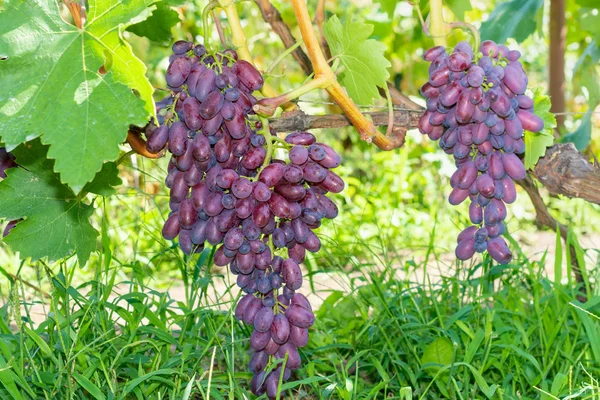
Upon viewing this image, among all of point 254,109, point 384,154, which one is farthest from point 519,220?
point 254,109

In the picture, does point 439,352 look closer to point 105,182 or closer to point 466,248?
point 466,248

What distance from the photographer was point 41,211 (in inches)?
64.6

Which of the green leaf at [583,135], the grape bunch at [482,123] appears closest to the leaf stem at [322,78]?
the grape bunch at [482,123]

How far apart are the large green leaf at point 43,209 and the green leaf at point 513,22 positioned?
1563 millimetres

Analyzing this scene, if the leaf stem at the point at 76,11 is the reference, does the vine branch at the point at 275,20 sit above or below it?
above

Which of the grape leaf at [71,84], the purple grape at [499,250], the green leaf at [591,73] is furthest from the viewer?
the green leaf at [591,73]

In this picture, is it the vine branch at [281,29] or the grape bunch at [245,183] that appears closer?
the grape bunch at [245,183]

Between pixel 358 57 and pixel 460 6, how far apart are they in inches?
23.9

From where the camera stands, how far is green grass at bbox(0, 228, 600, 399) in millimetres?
1724

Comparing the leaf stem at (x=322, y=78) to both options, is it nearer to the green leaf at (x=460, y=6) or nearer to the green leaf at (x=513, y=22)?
the green leaf at (x=460, y=6)

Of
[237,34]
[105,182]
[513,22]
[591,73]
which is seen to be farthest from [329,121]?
[591,73]

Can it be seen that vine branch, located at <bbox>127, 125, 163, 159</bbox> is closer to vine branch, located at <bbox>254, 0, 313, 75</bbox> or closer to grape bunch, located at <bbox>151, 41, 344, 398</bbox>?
grape bunch, located at <bbox>151, 41, 344, 398</bbox>

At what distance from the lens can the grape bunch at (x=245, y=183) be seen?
1.35m

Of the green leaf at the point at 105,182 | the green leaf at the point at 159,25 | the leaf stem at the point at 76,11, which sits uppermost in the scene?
the green leaf at the point at 159,25
